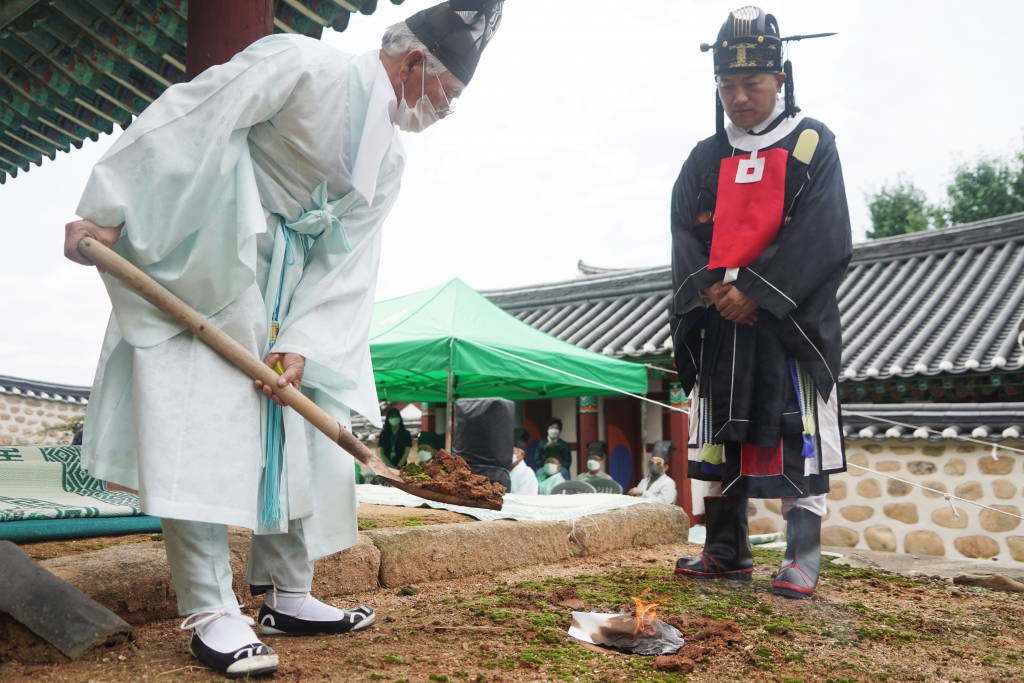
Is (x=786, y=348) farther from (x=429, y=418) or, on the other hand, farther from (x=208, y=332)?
(x=429, y=418)

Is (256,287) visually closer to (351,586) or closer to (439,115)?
(439,115)

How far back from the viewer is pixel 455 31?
186cm

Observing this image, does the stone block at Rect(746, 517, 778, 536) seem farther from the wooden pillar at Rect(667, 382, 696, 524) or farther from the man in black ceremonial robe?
the man in black ceremonial robe

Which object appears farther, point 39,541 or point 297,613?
point 39,541

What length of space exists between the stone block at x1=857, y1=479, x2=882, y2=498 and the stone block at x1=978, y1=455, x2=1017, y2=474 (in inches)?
33.1

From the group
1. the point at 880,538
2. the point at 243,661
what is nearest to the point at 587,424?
the point at 880,538

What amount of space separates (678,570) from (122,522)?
6.59 feet

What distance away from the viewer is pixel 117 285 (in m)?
1.62

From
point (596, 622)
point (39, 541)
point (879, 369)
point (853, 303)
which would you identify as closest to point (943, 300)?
point (853, 303)

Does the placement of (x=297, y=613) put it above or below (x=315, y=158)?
below

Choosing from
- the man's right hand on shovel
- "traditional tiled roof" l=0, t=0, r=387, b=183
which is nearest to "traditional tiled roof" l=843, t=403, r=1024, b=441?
"traditional tiled roof" l=0, t=0, r=387, b=183

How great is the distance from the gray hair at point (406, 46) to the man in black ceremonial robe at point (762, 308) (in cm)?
129

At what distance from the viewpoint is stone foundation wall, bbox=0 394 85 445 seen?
12438 millimetres

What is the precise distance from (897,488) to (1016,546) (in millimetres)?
974
